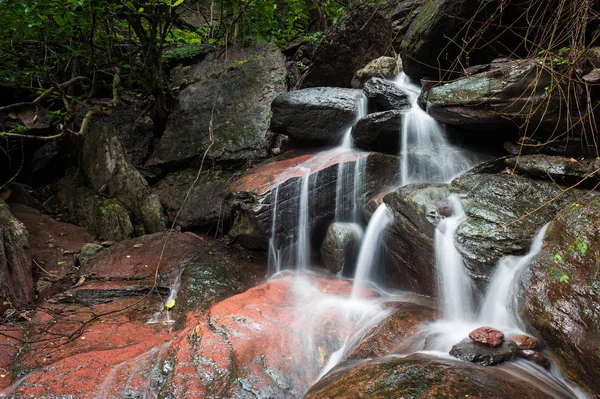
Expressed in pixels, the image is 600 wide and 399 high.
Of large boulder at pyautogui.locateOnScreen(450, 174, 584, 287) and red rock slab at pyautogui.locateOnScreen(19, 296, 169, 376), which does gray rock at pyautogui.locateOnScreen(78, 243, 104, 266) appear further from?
large boulder at pyautogui.locateOnScreen(450, 174, 584, 287)

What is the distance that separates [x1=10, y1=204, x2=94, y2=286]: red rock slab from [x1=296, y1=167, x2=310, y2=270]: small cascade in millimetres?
3483

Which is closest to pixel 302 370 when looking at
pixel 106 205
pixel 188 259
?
pixel 188 259

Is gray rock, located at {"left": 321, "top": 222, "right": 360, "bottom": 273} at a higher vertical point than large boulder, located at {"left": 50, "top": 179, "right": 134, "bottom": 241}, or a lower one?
lower

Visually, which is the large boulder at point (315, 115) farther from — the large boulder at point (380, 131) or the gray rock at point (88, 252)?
the gray rock at point (88, 252)

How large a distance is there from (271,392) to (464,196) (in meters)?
2.77

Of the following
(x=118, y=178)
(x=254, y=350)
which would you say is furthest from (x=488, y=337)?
(x=118, y=178)

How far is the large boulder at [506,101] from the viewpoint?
13.7 ft

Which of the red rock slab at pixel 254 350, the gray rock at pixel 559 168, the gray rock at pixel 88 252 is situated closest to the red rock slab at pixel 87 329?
the red rock slab at pixel 254 350

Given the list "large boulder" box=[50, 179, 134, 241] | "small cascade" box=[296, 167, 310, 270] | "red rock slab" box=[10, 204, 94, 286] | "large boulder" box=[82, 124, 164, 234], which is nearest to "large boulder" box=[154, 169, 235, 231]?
"large boulder" box=[82, 124, 164, 234]

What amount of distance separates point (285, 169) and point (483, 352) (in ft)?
13.0

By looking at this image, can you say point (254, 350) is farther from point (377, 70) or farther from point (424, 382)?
point (377, 70)

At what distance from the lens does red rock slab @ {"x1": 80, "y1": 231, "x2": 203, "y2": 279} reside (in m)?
5.75

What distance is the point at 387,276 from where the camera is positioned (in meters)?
5.07

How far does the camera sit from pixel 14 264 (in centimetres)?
507
